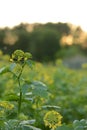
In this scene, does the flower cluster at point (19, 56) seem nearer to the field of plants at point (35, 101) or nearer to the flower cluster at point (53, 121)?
the field of plants at point (35, 101)

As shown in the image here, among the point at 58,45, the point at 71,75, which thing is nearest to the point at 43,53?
the point at 58,45

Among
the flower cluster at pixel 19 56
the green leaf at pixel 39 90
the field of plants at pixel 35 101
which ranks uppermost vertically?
the flower cluster at pixel 19 56

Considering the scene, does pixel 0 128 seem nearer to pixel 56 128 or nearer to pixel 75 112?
pixel 56 128

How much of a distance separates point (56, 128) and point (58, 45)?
118 feet

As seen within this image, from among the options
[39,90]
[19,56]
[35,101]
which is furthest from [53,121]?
[35,101]

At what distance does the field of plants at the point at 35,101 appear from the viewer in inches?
74.7

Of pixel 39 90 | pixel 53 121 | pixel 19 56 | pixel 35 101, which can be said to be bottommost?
pixel 35 101

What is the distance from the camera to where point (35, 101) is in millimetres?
2385

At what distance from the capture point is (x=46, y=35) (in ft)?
123

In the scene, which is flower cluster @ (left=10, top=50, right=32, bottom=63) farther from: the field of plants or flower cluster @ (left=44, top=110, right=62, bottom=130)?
flower cluster @ (left=44, top=110, right=62, bottom=130)

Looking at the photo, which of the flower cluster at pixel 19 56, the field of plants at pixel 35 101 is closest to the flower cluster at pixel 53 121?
the field of plants at pixel 35 101

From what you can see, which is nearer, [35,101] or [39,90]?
[39,90]

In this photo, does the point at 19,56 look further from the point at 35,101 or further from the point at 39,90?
the point at 35,101

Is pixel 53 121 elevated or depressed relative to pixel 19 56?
depressed
